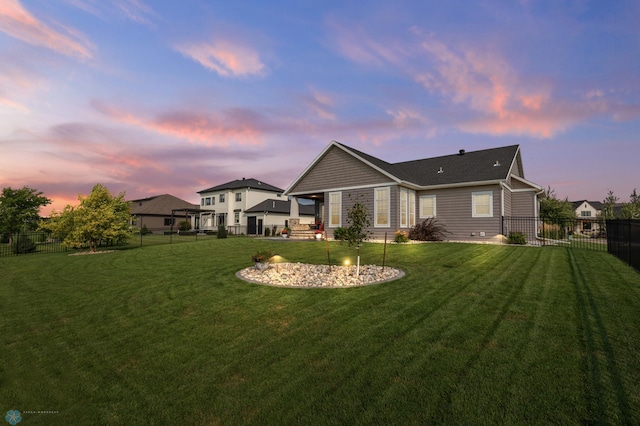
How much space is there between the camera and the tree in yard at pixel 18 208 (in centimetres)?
2534

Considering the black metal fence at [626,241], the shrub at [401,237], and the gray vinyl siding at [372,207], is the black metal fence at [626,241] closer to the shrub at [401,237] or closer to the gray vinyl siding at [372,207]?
the shrub at [401,237]

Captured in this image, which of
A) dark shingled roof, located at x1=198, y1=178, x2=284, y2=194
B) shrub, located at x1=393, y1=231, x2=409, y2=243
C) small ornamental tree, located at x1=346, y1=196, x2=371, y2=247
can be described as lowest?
shrub, located at x1=393, y1=231, x2=409, y2=243

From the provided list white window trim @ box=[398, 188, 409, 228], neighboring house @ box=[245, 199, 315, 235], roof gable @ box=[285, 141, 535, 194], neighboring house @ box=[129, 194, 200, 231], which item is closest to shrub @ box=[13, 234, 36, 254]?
roof gable @ box=[285, 141, 535, 194]

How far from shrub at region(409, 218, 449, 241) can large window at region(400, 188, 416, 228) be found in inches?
28.3

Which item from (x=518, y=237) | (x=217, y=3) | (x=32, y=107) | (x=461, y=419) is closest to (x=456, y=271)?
(x=461, y=419)

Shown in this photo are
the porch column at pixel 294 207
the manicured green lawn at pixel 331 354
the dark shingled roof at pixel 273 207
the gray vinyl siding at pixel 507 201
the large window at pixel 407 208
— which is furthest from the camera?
the dark shingled roof at pixel 273 207

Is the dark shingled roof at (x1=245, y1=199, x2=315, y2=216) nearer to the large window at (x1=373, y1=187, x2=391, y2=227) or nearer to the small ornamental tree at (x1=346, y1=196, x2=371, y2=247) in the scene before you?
the large window at (x1=373, y1=187, x2=391, y2=227)

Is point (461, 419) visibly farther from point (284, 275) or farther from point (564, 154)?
point (564, 154)

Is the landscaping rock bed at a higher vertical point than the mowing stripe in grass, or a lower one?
higher

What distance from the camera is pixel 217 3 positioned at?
1140 centimetres

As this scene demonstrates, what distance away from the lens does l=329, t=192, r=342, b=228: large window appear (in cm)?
2066

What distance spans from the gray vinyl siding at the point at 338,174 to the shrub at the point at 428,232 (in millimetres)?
3823

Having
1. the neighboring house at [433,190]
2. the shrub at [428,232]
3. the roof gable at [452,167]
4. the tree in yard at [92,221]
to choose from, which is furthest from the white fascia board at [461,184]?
the tree in yard at [92,221]

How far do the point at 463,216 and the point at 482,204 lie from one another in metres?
1.31
